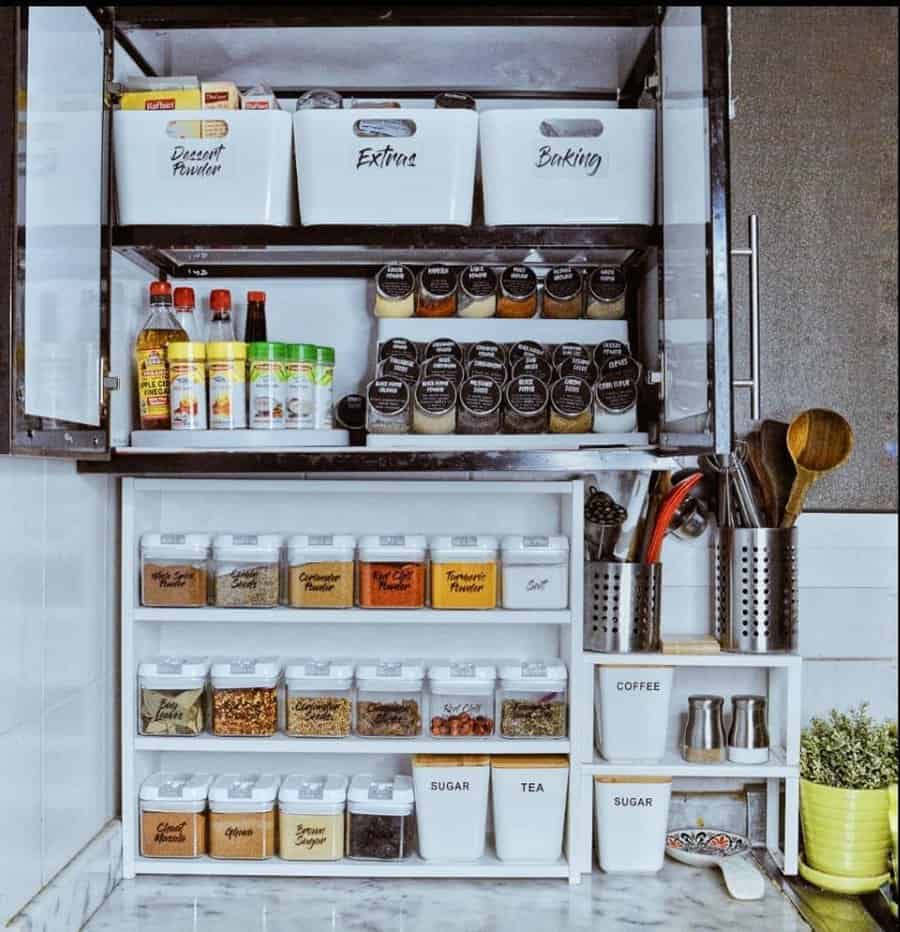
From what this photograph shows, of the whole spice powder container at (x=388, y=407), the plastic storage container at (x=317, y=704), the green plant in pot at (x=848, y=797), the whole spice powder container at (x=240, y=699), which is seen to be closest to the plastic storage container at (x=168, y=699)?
the whole spice powder container at (x=240, y=699)

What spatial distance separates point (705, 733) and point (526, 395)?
64 cm

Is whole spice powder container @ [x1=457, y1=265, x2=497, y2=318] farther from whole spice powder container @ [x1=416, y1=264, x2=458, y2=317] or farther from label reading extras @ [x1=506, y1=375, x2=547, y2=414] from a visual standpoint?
label reading extras @ [x1=506, y1=375, x2=547, y2=414]

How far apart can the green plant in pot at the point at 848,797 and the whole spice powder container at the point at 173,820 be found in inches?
38.9

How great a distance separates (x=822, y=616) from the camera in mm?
1960

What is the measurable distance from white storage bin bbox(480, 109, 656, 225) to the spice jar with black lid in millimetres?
260

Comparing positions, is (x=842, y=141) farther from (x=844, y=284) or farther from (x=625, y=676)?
(x=625, y=676)

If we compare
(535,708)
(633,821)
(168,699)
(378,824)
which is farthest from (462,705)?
(168,699)

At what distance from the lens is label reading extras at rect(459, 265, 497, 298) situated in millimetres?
1822

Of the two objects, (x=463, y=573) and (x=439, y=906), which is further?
(x=463, y=573)

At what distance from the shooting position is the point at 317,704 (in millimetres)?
1744

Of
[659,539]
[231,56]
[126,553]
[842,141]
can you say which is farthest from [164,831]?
[842,141]

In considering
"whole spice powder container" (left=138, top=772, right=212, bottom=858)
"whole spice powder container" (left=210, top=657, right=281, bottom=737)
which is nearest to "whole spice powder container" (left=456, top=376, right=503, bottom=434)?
"whole spice powder container" (left=210, top=657, right=281, bottom=737)

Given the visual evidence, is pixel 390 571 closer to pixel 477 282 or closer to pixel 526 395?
pixel 526 395

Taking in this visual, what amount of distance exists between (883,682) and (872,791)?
28 cm
